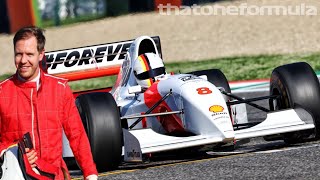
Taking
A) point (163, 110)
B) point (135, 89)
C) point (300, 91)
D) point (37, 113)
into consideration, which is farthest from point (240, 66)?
point (37, 113)

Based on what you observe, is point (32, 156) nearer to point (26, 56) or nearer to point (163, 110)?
point (26, 56)

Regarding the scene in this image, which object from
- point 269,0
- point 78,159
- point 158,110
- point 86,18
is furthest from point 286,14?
point 78,159

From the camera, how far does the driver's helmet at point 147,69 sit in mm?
10062

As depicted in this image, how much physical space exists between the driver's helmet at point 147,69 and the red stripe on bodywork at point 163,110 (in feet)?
0.74

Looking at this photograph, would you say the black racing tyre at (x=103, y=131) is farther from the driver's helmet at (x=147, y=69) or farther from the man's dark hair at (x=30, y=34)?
the man's dark hair at (x=30, y=34)

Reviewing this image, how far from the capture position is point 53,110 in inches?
200

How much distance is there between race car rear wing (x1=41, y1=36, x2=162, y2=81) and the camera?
1158cm

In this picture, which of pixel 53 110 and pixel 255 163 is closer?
pixel 53 110

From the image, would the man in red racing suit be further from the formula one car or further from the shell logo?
the shell logo

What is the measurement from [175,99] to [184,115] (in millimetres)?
235

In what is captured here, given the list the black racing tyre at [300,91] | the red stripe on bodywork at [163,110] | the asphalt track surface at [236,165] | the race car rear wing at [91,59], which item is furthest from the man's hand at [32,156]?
the race car rear wing at [91,59]

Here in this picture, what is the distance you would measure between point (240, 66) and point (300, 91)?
1029 centimetres

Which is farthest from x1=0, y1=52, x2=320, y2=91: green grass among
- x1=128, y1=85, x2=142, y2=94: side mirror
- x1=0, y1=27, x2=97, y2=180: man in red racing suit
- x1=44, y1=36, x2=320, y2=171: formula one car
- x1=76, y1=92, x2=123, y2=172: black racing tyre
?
x1=0, y1=27, x2=97, y2=180: man in red racing suit

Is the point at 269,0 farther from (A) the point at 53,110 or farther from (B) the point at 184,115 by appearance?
(A) the point at 53,110
